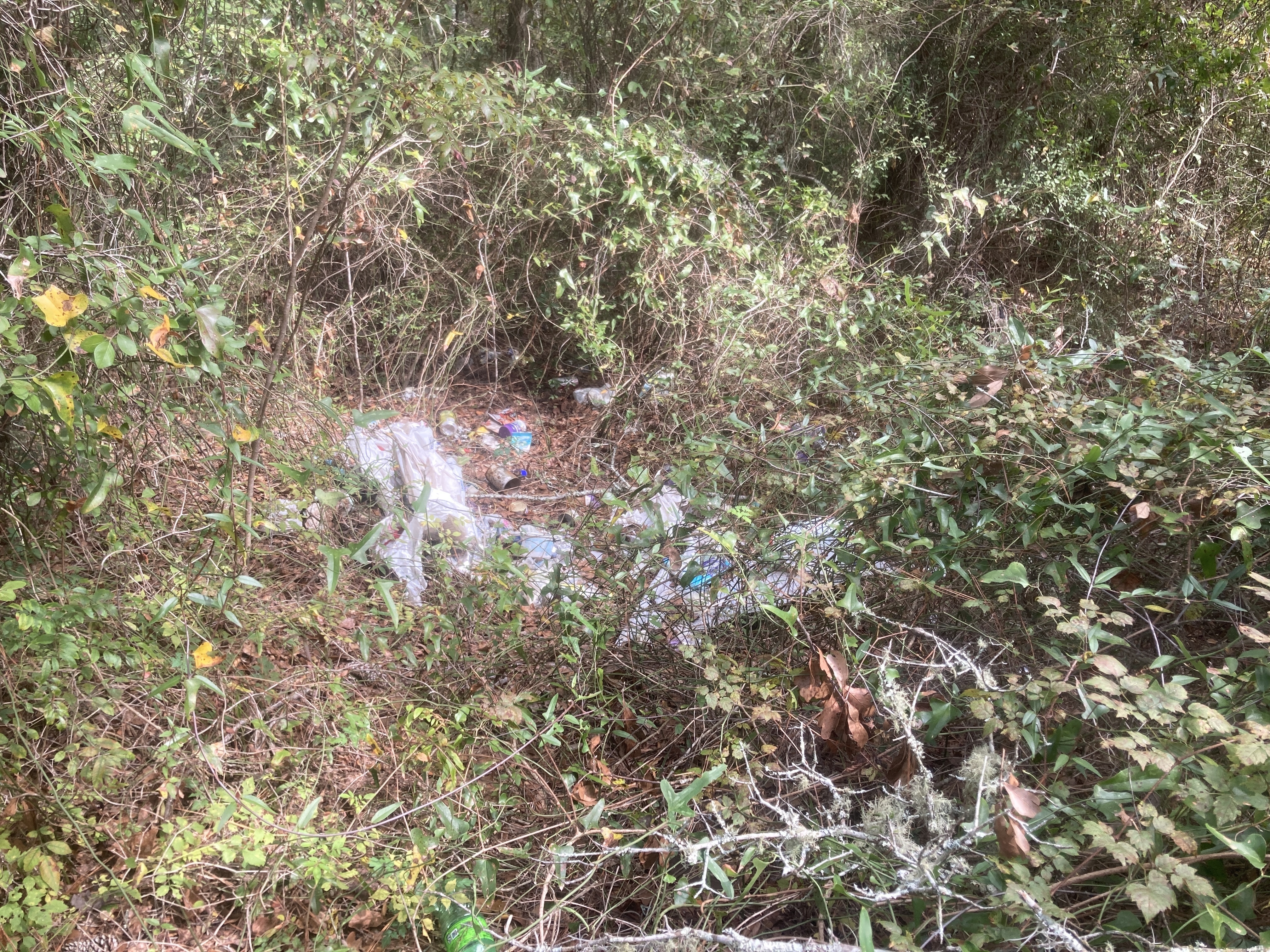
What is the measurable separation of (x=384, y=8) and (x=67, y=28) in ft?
3.79

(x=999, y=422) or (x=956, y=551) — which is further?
(x=999, y=422)

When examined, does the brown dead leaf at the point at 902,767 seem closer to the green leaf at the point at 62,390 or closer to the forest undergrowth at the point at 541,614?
the forest undergrowth at the point at 541,614

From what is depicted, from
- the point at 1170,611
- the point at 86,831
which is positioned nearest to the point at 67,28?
the point at 86,831

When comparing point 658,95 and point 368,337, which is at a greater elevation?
point 658,95

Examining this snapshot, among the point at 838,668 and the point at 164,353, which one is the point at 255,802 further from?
the point at 838,668

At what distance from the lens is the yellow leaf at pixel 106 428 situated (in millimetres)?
1654

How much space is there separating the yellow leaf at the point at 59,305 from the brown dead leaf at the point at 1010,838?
1962mm

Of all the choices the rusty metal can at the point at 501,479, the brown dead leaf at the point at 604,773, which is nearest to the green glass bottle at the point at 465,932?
the brown dead leaf at the point at 604,773

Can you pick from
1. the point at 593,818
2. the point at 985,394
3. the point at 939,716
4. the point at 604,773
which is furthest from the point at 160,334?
the point at 985,394

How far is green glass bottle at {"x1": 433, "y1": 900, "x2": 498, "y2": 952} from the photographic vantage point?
1.65 m

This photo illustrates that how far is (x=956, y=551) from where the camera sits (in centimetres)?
200

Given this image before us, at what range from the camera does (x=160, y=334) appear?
1.49 m

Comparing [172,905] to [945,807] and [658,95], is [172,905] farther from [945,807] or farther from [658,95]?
[658,95]

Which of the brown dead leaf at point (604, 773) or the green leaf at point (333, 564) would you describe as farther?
the brown dead leaf at point (604, 773)
